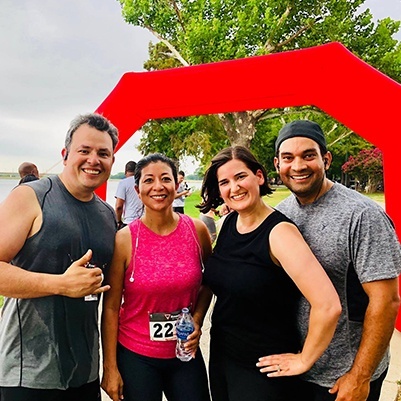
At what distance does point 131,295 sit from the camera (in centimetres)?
186

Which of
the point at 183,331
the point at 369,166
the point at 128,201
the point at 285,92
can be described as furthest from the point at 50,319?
the point at 369,166

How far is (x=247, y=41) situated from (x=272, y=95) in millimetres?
11640

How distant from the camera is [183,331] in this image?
5.96 feet

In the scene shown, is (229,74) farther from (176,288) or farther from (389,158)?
(176,288)

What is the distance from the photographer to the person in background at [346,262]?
1.50 m

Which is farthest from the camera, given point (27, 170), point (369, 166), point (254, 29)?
point (369, 166)

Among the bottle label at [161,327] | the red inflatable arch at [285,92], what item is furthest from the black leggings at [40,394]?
the red inflatable arch at [285,92]

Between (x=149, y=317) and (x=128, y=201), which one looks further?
(x=128, y=201)

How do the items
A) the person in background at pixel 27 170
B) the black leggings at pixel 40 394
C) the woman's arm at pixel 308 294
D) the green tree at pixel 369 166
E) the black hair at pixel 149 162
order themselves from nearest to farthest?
the woman's arm at pixel 308 294
the black leggings at pixel 40 394
the black hair at pixel 149 162
the person in background at pixel 27 170
the green tree at pixel 369 166

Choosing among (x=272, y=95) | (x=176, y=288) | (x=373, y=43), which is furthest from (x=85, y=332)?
(x=373, y=43)

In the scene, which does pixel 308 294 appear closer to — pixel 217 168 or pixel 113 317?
pixel 217 168

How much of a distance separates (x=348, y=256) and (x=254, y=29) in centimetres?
1418

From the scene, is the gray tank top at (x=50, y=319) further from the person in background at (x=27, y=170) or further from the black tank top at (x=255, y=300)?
the person in background at (x=27, y=170)

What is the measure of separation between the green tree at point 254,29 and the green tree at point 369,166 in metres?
11.8
